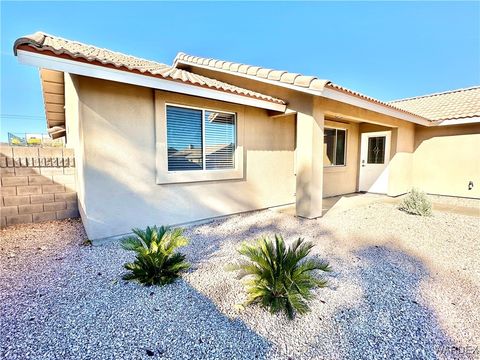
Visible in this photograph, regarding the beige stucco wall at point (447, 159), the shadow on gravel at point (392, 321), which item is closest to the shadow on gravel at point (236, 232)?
the shadow on gravel at point (392, 321)

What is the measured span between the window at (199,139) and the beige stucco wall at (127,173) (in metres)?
0.34

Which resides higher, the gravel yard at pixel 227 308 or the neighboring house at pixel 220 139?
the neighboring house at pixel 220 139

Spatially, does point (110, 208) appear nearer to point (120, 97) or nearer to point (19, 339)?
point (120, 97)

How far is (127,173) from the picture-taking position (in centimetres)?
548

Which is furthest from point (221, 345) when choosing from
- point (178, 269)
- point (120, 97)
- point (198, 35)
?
point (198, 35)

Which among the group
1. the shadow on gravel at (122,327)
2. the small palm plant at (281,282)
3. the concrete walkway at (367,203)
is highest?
the small palm plant at (281,282)

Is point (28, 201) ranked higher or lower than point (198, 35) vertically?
lower

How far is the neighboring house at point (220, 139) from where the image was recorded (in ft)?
16.7

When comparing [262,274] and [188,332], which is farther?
[262,274]

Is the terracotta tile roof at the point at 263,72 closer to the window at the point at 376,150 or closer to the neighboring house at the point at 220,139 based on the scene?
the neighboring house at the point at 220,139

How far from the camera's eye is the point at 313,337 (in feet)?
8.27

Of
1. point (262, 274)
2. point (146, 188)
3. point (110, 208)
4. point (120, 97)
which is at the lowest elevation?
point (262, 274)

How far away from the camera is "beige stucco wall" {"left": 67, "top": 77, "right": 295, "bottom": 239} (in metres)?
5.02

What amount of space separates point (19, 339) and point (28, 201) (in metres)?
5.70
